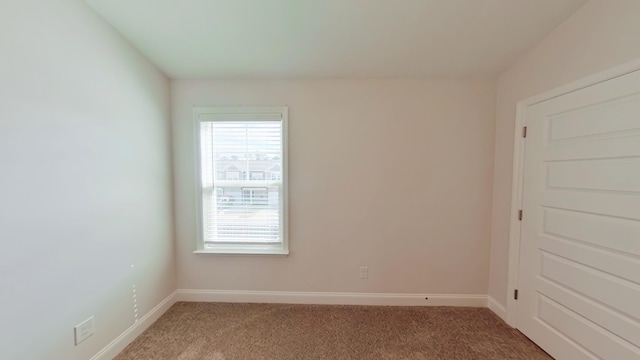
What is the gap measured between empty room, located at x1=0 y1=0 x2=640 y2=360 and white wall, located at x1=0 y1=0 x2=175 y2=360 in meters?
0.01

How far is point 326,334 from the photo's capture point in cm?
202

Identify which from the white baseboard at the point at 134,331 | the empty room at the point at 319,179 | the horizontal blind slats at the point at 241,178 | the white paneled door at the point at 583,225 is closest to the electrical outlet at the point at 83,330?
the empty room at the point at 319,179

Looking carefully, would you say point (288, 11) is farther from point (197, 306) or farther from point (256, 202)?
point (197, 306)

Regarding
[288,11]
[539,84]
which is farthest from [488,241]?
[288,11]

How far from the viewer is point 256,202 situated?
2484mm

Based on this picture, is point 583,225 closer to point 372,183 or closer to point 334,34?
point 372,183

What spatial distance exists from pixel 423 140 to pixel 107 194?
2.76 metres

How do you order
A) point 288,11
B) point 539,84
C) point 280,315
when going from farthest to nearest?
point 280,315 → point 539,84 → point 288,11

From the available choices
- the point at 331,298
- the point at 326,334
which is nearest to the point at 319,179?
the point at 331,298

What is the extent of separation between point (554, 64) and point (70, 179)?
348 centimetres

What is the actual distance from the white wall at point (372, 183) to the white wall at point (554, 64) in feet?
0.34

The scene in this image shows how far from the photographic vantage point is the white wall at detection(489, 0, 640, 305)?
4.52ft

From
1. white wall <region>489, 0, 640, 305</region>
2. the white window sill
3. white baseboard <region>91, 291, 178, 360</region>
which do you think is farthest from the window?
white wall <region>489, 0, 640, 305</region>

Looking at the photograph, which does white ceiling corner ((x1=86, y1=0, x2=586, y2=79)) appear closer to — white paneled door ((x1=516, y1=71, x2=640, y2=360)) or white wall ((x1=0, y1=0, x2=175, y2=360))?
white wall ((x1=0, y1=0, x2=175, y2=360))
